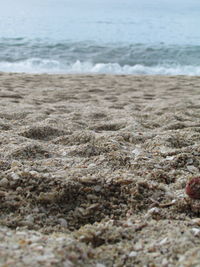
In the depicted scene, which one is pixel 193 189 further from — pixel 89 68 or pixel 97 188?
pixel 89 68

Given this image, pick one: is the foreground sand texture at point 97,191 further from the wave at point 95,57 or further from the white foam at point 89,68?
the wave at point 95,57

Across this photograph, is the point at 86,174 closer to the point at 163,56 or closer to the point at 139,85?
the point at 139,85

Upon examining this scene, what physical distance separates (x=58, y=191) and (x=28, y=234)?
1.31ft

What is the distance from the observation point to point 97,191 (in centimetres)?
188

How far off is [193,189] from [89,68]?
10.5 m

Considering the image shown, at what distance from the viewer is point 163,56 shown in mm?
14617

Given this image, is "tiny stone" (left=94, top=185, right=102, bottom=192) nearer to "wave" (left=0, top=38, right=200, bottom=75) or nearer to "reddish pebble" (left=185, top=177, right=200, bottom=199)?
"reddish pebble" (left=185, top=177, right=200, bottom=199)

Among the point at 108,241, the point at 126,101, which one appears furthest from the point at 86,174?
the point at 126,101

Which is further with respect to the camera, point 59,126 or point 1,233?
point 59,126

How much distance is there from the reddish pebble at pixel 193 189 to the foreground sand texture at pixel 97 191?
0.10 ft

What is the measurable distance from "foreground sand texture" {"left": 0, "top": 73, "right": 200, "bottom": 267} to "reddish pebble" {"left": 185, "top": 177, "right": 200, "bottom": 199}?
0.03 metres

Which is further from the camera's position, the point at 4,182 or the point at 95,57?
the point at 95,57

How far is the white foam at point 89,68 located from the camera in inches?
458

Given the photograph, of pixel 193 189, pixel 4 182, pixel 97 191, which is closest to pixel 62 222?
pixel 97 191
